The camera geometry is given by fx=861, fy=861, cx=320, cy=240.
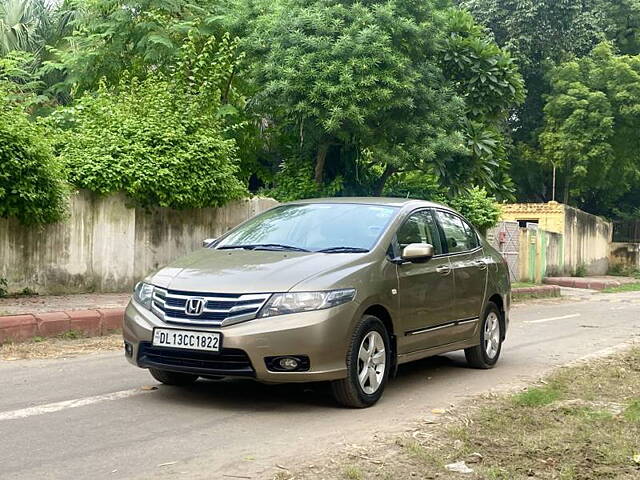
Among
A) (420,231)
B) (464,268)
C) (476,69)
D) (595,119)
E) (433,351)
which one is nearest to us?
(433,351)

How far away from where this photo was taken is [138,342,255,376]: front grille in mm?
5914

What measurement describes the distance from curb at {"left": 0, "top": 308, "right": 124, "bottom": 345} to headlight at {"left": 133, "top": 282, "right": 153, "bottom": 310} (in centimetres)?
339

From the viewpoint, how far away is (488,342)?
28.8 ft

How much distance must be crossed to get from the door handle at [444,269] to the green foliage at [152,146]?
6846 mm

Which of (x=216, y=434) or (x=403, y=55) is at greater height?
(x=403, y=55)

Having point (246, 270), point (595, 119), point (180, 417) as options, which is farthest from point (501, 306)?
point (595, 119)

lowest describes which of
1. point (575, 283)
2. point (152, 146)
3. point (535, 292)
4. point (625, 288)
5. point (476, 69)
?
point (625, 288)

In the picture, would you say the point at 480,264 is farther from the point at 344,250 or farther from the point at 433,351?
the point at 344,250

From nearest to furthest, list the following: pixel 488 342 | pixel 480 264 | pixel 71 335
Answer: pixel 480 264 < pixel 488 342 < pixel 71 335

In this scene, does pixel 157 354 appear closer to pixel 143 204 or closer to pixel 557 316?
pixel 143 204

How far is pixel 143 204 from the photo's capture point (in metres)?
13.8

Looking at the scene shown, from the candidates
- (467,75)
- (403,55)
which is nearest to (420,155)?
(403,55)

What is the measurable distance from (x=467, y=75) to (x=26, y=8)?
446 inches

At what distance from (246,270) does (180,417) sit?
1.13 m
